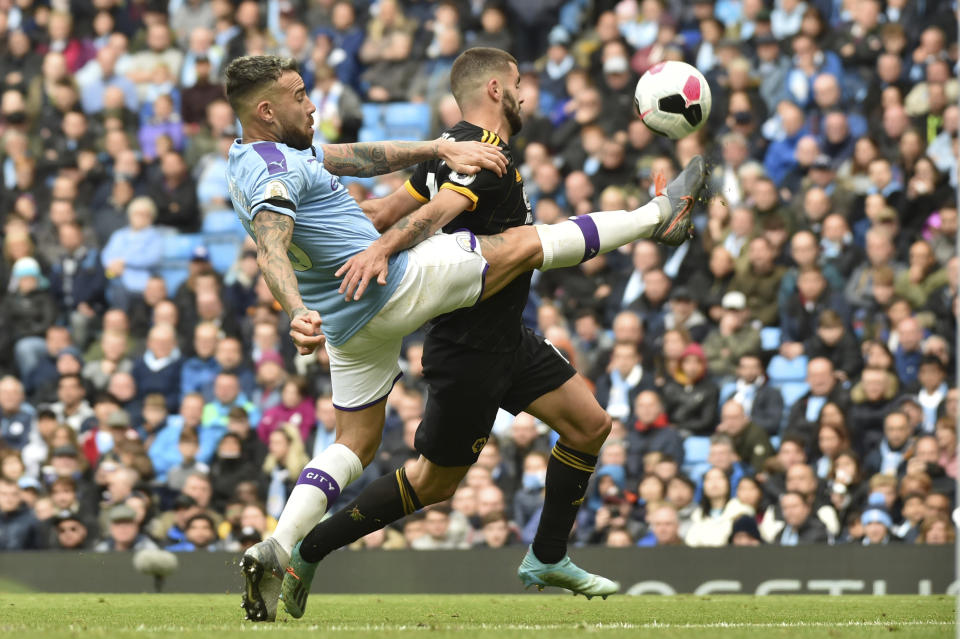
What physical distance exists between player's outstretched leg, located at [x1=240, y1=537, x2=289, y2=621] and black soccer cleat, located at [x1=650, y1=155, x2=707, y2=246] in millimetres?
2247

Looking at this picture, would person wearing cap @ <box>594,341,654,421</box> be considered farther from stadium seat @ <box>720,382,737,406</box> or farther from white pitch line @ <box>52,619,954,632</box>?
white pitch line @ <box>52,619,954,632</box>

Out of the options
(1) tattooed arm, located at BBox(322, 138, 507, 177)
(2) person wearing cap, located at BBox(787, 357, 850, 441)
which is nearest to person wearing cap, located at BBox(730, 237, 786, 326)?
(2) person wearing cap, located at BBox(787, 357, 850, 441)

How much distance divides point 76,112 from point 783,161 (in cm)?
803

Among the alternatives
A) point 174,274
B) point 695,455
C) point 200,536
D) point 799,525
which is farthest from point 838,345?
point 174,274

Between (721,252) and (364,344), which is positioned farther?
(721,252)

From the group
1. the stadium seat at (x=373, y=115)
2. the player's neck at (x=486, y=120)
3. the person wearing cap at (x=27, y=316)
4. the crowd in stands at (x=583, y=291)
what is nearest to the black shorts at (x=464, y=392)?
the player's neck at (x=486, y=120)

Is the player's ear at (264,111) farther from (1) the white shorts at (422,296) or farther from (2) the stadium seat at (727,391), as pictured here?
(2) the stadium seat at (727,391)

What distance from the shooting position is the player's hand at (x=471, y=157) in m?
6.17

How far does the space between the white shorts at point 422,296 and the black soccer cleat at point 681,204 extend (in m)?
0.96

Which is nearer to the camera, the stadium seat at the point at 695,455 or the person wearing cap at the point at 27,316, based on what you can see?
the stadium seat at the point at 695,455

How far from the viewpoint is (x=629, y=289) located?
12250 mm

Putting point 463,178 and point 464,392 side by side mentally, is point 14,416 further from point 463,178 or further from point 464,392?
point 463,178

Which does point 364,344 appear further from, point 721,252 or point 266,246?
point 721,252

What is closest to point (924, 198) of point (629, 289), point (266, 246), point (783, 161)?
point (783, 161)
